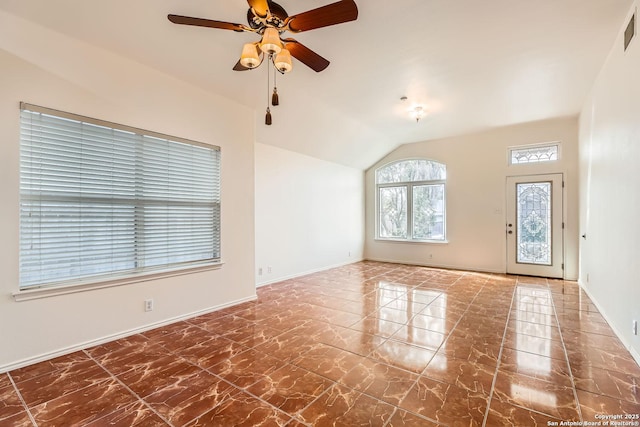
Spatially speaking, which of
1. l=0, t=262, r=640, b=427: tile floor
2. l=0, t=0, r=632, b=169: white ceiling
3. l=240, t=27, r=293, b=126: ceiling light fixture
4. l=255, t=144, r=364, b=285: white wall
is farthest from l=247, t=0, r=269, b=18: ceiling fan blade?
l=255, t=144, r=364, b=285: white wall

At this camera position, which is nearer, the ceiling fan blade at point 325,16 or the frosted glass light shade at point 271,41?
the ceiling fan blade at point 325,16

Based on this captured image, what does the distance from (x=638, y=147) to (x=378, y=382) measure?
113 inches

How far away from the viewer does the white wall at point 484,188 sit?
550cm

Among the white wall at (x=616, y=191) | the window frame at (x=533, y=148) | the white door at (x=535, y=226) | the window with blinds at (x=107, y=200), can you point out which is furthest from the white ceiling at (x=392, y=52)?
the white door at (x=535, y=226)

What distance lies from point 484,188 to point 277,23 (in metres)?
5.70

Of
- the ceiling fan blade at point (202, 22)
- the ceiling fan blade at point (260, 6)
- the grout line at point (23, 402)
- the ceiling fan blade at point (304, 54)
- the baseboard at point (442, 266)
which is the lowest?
the grout line at point (23, 402)

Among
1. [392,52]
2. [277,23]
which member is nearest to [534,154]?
[392,52]

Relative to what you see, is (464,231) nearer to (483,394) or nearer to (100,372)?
(483,394)

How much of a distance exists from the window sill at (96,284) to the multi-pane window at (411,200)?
5.07m

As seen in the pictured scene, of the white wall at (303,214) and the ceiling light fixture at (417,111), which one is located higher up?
the ceiling light fixture at (417,111)

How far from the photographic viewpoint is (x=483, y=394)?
6.72 feet

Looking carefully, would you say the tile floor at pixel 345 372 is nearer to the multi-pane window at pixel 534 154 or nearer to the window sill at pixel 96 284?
the window sill at pixel 96 284

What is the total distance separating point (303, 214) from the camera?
6055 millimetres

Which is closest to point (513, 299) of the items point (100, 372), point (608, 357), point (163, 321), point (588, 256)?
point (588, 256)
